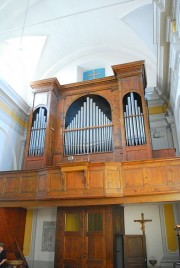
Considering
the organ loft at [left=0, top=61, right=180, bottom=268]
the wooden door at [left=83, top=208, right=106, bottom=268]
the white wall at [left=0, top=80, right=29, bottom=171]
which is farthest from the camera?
the white wall at [left=0, top=80, right=29, bottom=171]

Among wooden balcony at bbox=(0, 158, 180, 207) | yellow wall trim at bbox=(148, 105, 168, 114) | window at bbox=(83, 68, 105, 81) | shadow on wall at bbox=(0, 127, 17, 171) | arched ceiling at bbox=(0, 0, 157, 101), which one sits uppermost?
arched ceiling at bbox=(0, 0, 157, 101)

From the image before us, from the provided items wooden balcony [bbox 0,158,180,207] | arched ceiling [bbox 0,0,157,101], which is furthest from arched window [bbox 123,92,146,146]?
arched ceiling [bbox 0,0,157,101]

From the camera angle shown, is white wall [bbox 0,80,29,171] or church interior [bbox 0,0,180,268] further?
white wall [bbox 0,80,29,171]

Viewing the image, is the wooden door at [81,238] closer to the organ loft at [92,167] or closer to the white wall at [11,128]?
the organ loft at [92,167]

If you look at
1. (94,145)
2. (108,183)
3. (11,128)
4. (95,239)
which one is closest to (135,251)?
(95,239)

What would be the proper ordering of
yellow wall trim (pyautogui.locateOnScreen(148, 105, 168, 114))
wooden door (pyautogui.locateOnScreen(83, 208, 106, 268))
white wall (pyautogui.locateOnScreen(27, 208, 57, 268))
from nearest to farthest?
wooden door (pyautogui.locateOnScreen(83, 208, 106, 268)), white wall (pyautogui.locateOnScreen(27, 208, 57, 268)), yellow wall trim (pyautogui.locateOnScreen(148, 105, 168, 114))

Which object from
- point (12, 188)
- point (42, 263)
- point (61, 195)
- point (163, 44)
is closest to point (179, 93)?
point (163, 44)

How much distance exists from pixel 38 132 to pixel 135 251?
4.93m

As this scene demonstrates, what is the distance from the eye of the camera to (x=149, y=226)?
7.84 m

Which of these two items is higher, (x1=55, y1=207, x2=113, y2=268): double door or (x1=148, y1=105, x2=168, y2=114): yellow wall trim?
(x1=148, y1=105, x2=168, y2=114): yellow wall trim

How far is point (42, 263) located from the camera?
830 centimetres

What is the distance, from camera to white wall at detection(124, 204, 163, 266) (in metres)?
7.58

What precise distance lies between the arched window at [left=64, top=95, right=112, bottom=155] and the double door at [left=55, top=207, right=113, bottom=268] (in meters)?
1.97

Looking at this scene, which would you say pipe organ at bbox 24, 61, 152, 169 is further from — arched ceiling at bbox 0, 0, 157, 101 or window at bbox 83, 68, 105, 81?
window at bbox 83, 68, 105, 81
